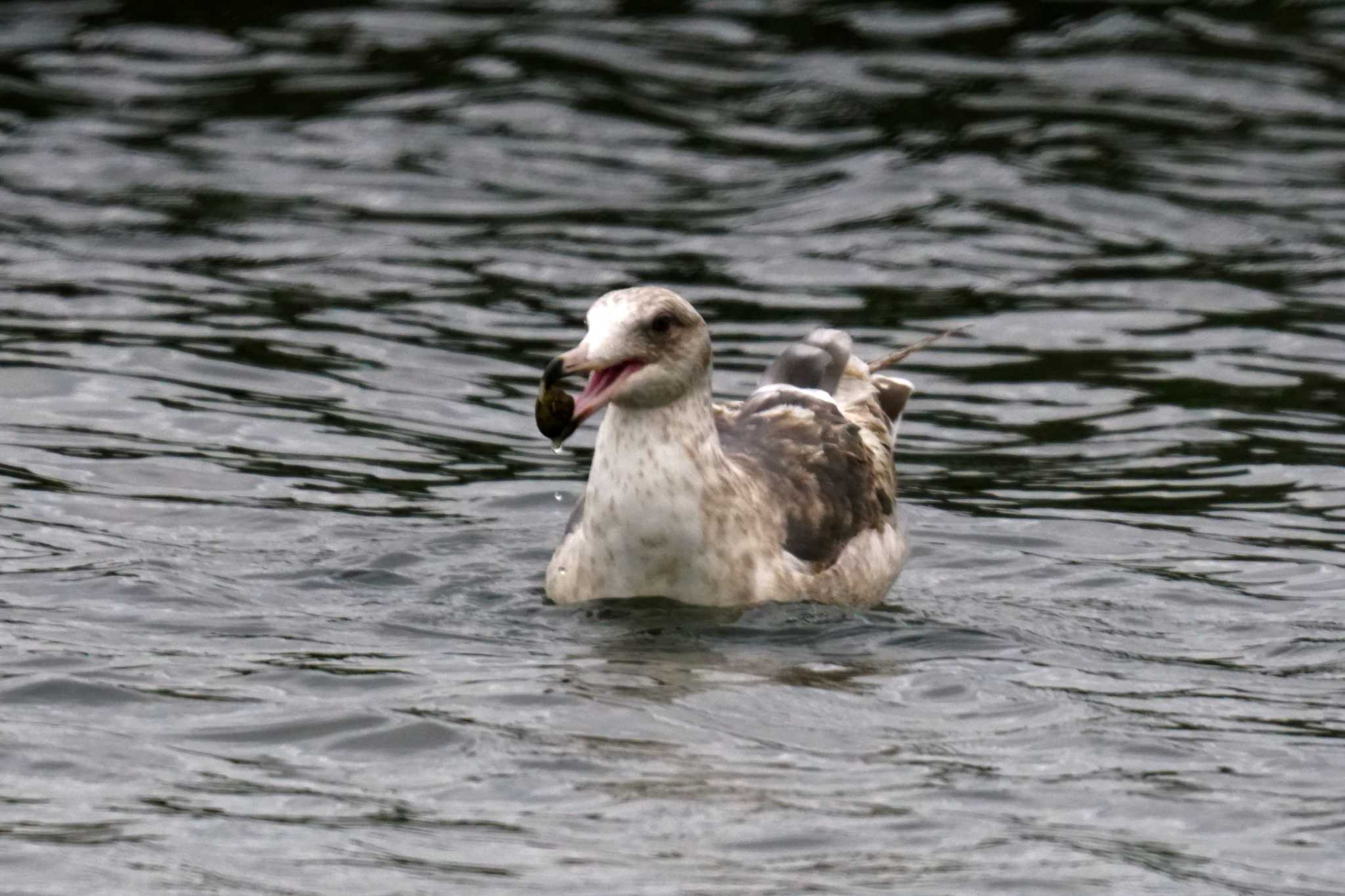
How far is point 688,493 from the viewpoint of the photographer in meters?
9.53

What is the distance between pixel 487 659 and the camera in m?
9.16

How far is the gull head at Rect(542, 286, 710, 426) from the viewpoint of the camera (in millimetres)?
9180

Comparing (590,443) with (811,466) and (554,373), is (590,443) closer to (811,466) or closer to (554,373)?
(811,466)

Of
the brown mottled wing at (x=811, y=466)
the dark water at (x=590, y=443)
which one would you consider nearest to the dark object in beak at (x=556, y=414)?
the dark water at (x=590, y=443)

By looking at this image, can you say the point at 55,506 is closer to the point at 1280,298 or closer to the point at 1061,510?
the point at 1061,510

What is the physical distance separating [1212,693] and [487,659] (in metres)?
2.67

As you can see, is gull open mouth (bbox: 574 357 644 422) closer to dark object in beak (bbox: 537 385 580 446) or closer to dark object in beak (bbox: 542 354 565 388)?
dark object in beak (bbox: 537 385 580 446)

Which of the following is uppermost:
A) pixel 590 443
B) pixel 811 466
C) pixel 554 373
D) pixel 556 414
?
pixel 554 373

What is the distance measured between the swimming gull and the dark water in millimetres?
191

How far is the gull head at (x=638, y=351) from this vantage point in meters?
9.18

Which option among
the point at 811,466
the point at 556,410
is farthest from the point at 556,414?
the point at 811,466

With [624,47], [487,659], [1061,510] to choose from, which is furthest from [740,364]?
[624,47]

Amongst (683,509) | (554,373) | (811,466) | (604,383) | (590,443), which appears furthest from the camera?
(590,443)

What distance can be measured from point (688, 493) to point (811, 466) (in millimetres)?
1173
